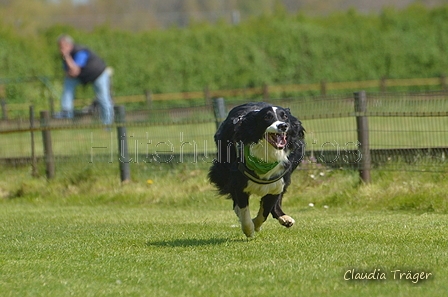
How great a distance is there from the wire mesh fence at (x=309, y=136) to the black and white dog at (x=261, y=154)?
314 cm

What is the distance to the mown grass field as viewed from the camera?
6348mm

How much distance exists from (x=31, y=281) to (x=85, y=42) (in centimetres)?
2796

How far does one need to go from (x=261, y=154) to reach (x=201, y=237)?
4.15ft

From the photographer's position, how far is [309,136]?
13.4 m

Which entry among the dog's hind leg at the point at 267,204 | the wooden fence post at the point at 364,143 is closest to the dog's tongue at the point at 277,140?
the dog's hind leg at the point at 267,204

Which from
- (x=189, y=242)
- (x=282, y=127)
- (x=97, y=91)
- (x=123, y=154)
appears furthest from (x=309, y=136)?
(x=97, y=91)

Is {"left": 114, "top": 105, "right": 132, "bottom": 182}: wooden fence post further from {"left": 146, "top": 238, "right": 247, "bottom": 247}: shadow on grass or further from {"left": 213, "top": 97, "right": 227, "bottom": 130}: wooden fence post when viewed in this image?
{"left": 146, "top": 238, "right": 247, "bottom": 247}: shadow on grass

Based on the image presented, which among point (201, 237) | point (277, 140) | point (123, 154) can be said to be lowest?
point (201, 237)

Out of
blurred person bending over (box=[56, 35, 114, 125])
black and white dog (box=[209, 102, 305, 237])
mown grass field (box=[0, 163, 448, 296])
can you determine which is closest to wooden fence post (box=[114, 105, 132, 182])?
mown grass field (box=[0, 163, 448, 296])

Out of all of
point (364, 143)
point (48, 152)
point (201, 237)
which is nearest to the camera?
point (201, 237)

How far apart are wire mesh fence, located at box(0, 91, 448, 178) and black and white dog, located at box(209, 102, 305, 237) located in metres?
3.14

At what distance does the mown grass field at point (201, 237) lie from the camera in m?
6.35

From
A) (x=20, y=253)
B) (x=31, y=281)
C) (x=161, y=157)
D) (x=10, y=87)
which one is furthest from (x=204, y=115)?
(x=10, y=87)

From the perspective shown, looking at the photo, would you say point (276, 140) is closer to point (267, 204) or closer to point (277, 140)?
point (277, 140)
